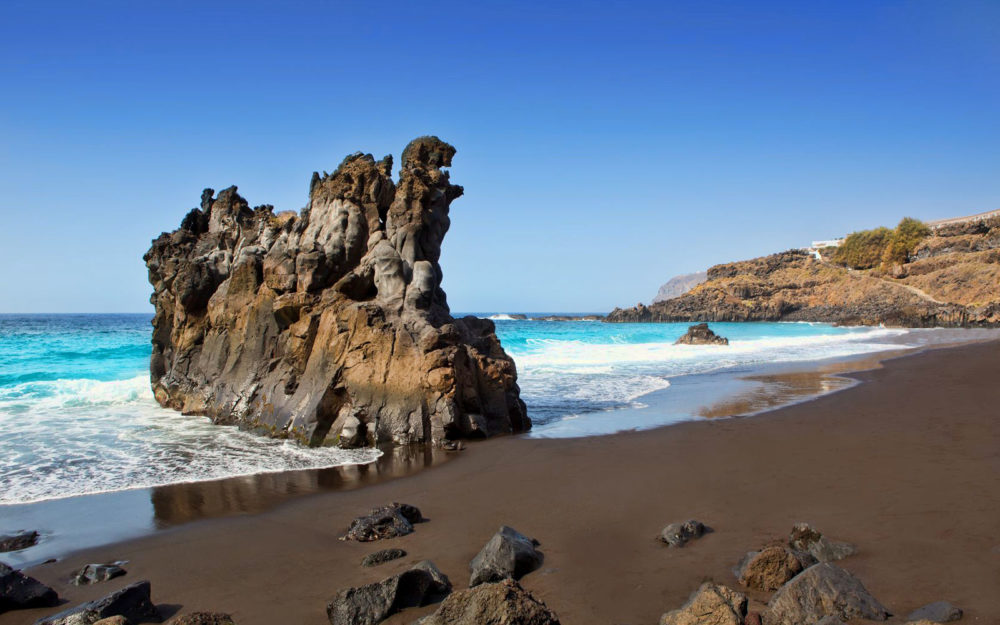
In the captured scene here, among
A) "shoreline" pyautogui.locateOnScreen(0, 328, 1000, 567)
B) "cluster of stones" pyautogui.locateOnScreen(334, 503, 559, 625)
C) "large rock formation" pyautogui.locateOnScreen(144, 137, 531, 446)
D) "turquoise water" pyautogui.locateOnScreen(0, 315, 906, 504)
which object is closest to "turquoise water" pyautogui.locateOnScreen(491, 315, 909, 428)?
"turquoise water" pyautogui.locateOnScreen(0, 315, 906, 504)

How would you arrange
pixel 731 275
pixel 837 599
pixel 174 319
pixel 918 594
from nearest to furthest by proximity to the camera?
pixel 837 599
pixel 918 594
pixel 174 319
pixel 731 275

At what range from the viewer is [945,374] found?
59.5ft

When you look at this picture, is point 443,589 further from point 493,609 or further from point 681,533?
point 681,533

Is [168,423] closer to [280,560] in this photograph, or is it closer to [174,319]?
[174,319]

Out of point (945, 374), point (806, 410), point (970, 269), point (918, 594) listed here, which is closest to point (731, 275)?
point (970, 269)

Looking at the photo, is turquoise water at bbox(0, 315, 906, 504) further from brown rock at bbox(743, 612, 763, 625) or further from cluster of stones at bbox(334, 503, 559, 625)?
brown rock at bbox(743, 612, 763, 625)

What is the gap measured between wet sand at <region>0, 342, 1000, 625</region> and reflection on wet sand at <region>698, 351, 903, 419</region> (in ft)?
9.37

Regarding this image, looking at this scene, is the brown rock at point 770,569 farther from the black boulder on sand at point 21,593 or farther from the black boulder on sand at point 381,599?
the black boulder on sand at point 21,593

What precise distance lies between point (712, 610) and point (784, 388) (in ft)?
48.6

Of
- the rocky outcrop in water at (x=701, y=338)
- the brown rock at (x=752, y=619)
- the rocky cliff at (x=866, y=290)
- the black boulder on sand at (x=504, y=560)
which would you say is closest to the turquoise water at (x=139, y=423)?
the black boulder on sand at (x=504, y=560)

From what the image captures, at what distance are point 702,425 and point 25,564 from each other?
10.3 meters

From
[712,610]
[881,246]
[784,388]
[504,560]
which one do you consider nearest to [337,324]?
[504,560]

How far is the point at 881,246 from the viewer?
92.6m

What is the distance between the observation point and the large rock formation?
432 inches
